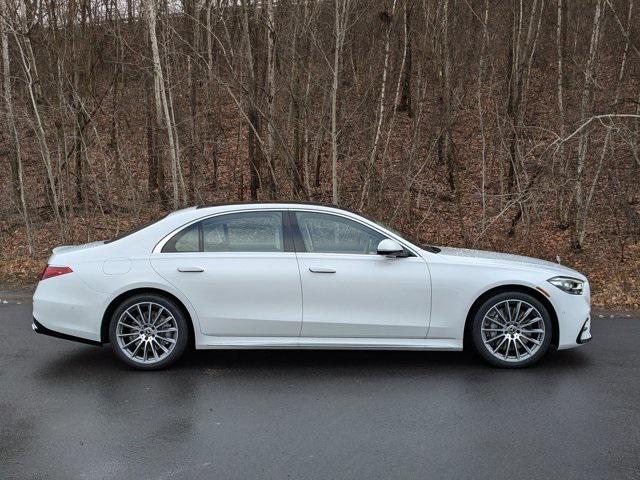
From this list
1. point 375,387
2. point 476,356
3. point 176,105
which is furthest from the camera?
point 176,105

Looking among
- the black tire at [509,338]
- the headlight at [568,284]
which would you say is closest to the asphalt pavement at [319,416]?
the black tire at [509,338]

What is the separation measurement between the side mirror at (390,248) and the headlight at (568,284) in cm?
144

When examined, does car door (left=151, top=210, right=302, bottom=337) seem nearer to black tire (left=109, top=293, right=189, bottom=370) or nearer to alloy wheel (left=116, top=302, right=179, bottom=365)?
A: black tire (left=109, top=293, right=189, bottom=370)

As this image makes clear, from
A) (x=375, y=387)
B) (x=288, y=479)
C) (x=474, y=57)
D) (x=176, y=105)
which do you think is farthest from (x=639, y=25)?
(x=288, y=479)

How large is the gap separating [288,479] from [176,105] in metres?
16.6

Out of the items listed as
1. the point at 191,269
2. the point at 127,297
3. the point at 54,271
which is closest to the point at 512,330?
the point at 191,269

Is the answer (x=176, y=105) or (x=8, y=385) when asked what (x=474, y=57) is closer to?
(x=176, y=105)

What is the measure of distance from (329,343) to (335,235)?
1006 mm

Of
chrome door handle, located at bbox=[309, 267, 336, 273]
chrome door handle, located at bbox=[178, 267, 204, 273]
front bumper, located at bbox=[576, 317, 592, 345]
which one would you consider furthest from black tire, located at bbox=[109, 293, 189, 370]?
front bumper, located at bbox=[576, 317, 592, 345]

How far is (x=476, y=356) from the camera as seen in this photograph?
6531 mm

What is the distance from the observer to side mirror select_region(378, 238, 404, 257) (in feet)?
19.7

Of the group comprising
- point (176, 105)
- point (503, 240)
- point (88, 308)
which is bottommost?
point (503, 240)

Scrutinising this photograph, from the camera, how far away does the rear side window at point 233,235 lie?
20.3 feet

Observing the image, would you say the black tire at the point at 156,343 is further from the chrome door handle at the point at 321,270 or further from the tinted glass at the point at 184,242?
the chrome door handle at the point at 321,270
